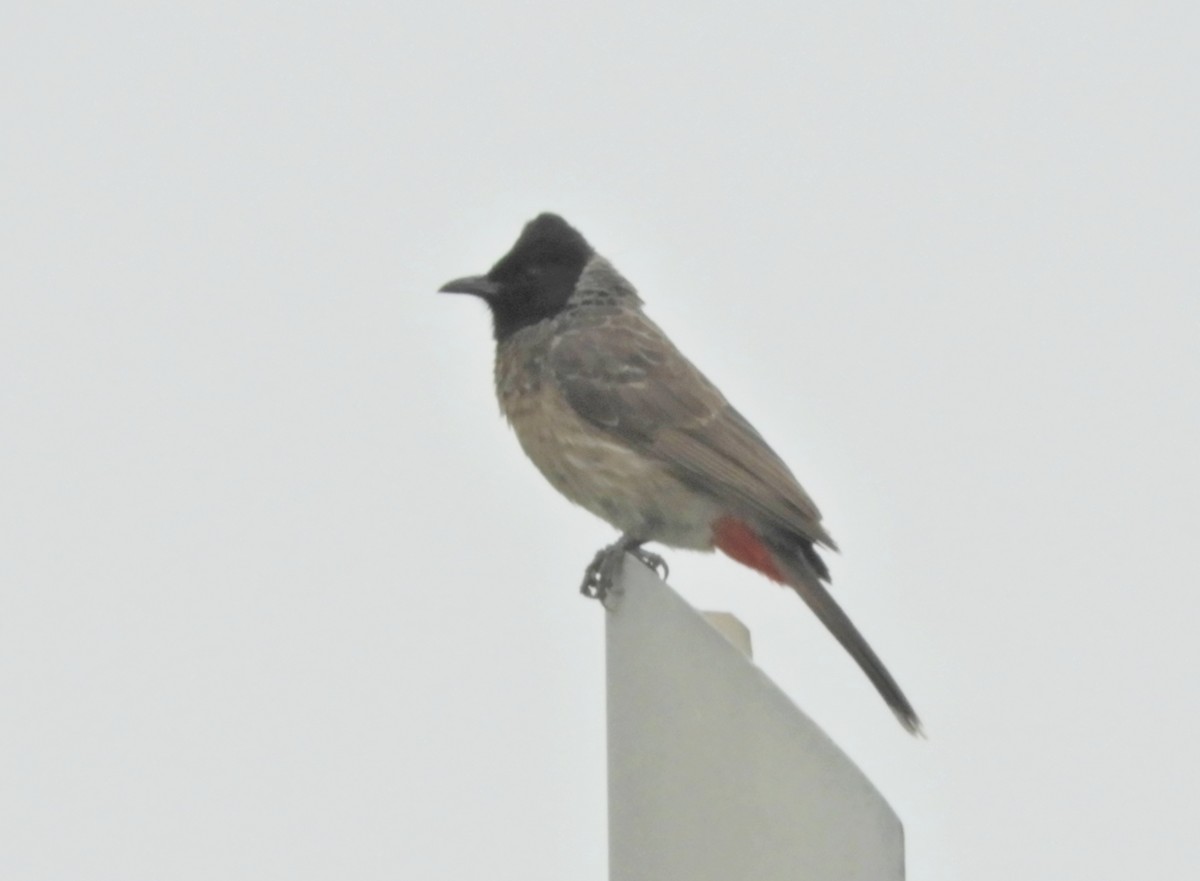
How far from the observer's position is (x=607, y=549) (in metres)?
4.66

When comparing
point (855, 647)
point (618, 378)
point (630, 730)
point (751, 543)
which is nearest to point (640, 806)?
point (630, 730)

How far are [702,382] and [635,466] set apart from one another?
0.53m

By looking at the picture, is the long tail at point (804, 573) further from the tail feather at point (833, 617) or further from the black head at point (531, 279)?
the black head at point (531, 279)

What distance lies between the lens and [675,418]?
5676mm

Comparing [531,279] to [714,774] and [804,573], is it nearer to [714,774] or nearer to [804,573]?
[804,573]

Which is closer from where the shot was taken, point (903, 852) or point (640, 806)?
point (903, 852)

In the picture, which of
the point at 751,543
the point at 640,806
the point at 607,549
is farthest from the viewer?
the point at 751,543

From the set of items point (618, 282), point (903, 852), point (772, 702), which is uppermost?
point (618, 282)

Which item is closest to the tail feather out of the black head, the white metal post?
the black head

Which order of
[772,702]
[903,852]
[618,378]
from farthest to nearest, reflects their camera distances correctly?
[618,378]
[772,702]
[903,852]

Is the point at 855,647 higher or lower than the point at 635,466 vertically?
lower

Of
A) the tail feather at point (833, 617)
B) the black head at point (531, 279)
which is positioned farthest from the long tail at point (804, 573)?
the black head at point (531, 279)

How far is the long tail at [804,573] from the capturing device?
483 centimetres

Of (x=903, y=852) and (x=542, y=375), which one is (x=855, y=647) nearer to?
(x=542, y=375)
